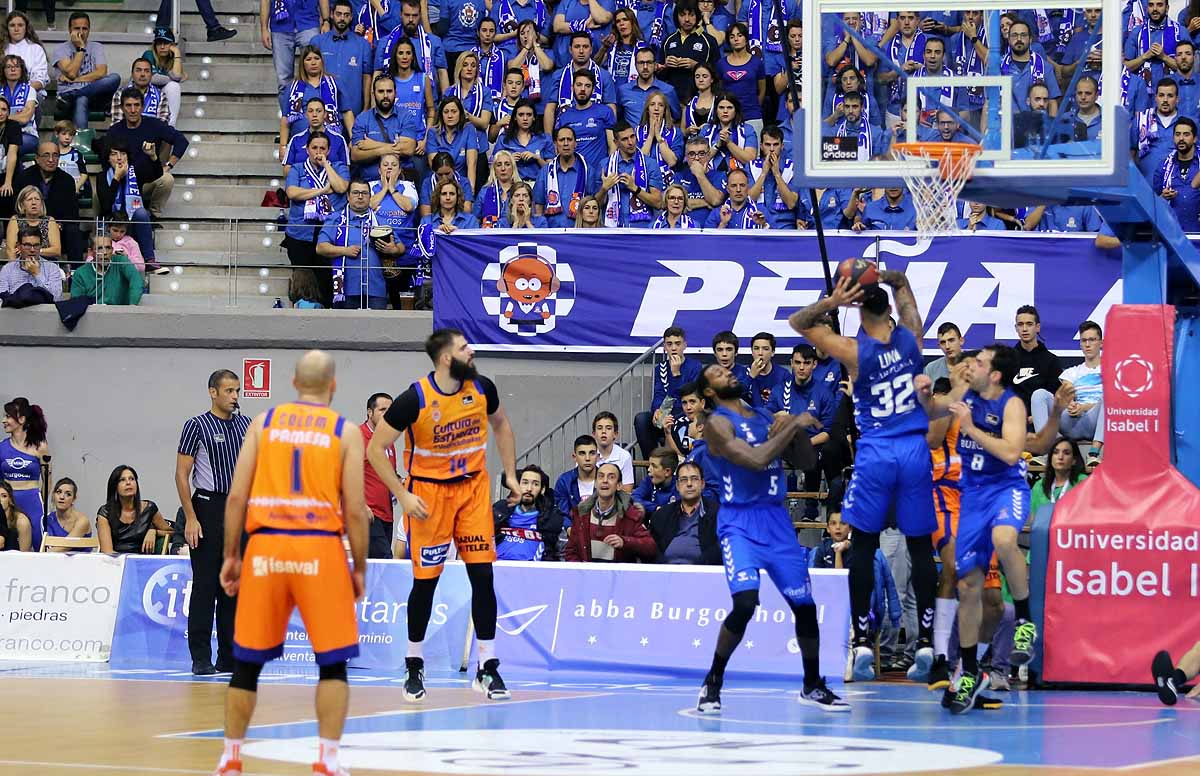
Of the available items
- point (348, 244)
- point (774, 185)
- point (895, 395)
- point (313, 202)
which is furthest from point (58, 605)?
point (774, 185)

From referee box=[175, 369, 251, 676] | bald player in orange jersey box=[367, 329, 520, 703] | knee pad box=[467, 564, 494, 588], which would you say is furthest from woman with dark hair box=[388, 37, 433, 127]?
knee pad box=[467, 564, 494, 588]

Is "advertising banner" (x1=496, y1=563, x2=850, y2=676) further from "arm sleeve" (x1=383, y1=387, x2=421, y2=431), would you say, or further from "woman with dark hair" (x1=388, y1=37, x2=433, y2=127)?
"woman with dark hair" (x1=388, y1=37, x2=433, y2=127)

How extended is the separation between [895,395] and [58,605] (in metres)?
8.68

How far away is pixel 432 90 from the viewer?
71.7ft

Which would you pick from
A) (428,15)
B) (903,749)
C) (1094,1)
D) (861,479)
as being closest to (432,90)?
(428,15)

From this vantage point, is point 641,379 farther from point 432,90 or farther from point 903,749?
point 903,749

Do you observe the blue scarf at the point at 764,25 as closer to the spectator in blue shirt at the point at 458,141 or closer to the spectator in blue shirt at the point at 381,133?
the spectator in blue shirt at the point at 458,141

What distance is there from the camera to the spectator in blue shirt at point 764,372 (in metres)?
17.7

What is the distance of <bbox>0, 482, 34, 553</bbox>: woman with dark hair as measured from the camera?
17578mm

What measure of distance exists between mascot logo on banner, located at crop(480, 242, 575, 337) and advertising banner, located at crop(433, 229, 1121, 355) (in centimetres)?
1

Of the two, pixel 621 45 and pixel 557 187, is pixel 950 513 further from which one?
pixel 621 45

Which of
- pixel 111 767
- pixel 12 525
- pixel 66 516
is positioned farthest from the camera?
pixel 66 516

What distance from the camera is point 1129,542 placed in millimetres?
13336

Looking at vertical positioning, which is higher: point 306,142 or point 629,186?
point 306,142
